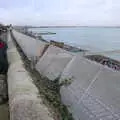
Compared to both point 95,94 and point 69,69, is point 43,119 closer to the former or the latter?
point 95,94

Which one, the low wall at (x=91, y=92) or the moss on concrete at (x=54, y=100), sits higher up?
the low wall at (x=91, y=92)

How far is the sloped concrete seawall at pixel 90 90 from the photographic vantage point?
14.3 ft

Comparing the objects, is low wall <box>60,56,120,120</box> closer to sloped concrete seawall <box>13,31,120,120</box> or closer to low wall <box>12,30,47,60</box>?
sloped concrete seawall <box>13,31,120,120</box>

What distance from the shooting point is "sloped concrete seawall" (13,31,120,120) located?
4.34 meters

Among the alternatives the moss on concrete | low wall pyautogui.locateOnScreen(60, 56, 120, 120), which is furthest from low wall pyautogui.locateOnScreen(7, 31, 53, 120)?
low wall pyautogui.locateOnScreen(60, 56, 120, 120)

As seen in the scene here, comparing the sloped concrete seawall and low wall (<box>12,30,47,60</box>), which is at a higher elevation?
the sloped concrete seawall

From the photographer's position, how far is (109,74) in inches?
193

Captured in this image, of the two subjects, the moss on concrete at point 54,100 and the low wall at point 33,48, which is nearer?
the moss on concrete at point 54,100

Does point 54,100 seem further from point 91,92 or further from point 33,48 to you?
point 33,48

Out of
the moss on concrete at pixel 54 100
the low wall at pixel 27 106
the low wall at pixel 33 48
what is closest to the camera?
the low wall at pixel 27 106

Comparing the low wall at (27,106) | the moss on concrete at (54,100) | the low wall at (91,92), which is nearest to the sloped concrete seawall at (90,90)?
the low wall at (91,92)

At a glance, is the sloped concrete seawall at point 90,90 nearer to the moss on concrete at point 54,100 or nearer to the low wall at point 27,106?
the moss on concrete at point 54,100

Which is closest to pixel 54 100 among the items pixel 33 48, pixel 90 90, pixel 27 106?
pixel 90 90

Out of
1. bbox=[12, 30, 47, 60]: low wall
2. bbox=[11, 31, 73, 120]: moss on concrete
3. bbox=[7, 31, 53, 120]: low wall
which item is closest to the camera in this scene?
bbox=[7, 31, 53, 120]: low wall
